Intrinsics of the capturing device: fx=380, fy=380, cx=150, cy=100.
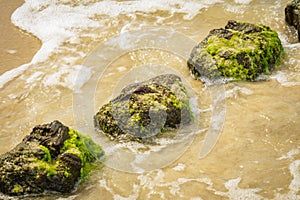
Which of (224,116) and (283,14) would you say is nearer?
(224,116)

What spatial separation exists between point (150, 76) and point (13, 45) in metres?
3.17

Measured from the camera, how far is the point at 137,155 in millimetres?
4527

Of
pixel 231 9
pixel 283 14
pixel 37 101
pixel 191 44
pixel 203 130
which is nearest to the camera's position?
pixel 203 130

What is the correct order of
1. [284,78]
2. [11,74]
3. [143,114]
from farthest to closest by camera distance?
[11,74], [284,78], [143,114]

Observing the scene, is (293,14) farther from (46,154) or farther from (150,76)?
(46,154)

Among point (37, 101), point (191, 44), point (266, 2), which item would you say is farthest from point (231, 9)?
point (37, 101)

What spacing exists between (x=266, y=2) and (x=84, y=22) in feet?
13.4

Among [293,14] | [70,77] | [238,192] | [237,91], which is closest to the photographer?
[238,192]

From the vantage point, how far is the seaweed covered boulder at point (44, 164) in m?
3.86

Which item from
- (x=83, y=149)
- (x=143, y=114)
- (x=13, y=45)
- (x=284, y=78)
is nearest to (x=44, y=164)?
(x=83, y=149)

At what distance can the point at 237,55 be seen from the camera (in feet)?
19.0

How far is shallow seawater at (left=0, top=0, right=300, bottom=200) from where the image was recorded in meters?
4.02

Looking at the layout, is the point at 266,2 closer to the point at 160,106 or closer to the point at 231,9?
the point at 231,9

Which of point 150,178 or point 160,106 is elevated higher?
point 160,106
